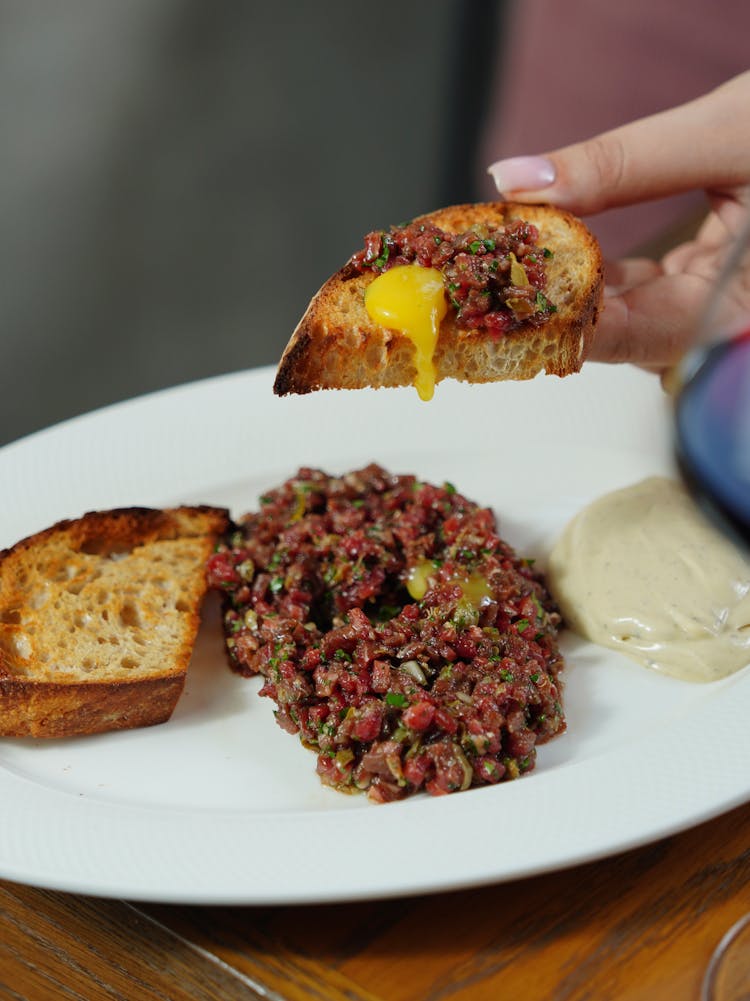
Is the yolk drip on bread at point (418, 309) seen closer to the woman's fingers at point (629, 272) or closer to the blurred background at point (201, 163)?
the woman's fingers at point (629, 272)

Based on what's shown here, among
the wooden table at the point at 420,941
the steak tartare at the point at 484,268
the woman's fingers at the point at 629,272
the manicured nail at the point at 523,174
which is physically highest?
the manicured nail at the point at 523,174

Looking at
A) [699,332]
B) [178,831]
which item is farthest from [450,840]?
[699,332]

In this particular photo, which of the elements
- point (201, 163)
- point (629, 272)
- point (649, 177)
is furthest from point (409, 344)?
point (201, 163)

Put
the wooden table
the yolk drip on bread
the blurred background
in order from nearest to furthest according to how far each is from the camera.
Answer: the wooden table < the yolk drip on bread < the blurred background

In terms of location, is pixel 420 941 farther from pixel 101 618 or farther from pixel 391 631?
pixel 101 618

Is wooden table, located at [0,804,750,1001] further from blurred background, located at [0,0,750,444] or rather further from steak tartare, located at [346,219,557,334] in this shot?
blurred background, located at [0,0,750,444]

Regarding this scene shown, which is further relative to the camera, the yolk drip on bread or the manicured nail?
the manicured nail

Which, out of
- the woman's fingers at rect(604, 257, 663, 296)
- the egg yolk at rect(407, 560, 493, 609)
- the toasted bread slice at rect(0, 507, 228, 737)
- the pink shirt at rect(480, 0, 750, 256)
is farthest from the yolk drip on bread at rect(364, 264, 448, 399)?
the pink shirt at rect(480, 0, 750, 256)

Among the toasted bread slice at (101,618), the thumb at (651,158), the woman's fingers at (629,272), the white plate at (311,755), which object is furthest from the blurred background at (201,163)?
the toasted bread slice at (101,618)
